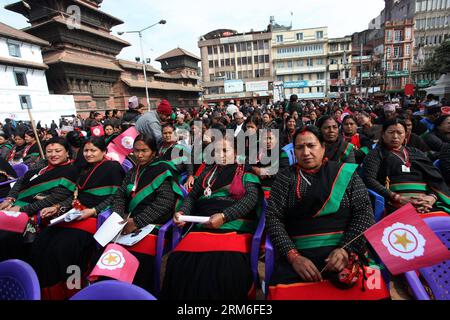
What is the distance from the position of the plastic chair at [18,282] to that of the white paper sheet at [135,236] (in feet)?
3.02

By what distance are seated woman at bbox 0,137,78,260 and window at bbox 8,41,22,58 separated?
22.9 metres

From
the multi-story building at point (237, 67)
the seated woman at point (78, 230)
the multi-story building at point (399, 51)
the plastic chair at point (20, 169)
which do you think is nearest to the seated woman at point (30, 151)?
the plastic chair at point (20, 169)

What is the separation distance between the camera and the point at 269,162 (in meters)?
3.45

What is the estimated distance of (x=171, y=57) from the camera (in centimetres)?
4528

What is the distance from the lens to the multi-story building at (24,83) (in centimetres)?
1808

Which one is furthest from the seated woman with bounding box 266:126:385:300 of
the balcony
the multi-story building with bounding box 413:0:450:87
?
the multi-story building with bounding box 413:0:450:87

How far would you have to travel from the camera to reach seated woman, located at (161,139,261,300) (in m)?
1.86

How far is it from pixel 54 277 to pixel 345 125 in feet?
15.6

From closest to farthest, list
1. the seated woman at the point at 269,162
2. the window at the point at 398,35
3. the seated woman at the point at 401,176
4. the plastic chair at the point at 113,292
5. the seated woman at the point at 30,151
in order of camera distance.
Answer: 1. the plastic chair at the point at 113,292
2. the seated woman at the point at 401,176
3. the seated woman at the point at 269,162
4. the seated woman at the point at 30,151
5. the window at the point at 398,35

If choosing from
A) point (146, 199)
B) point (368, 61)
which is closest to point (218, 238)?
point (146, 199)

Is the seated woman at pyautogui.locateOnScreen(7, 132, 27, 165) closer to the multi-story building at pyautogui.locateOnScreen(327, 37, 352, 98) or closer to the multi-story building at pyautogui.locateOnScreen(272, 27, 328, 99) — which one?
the multi-story building at pyautogui.locateOnScreen(272, 27, 328, 99)

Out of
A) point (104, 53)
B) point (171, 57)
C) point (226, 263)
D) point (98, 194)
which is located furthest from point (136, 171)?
point (171, 57)

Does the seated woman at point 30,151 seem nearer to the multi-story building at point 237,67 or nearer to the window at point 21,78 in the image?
the window at point 21,78
